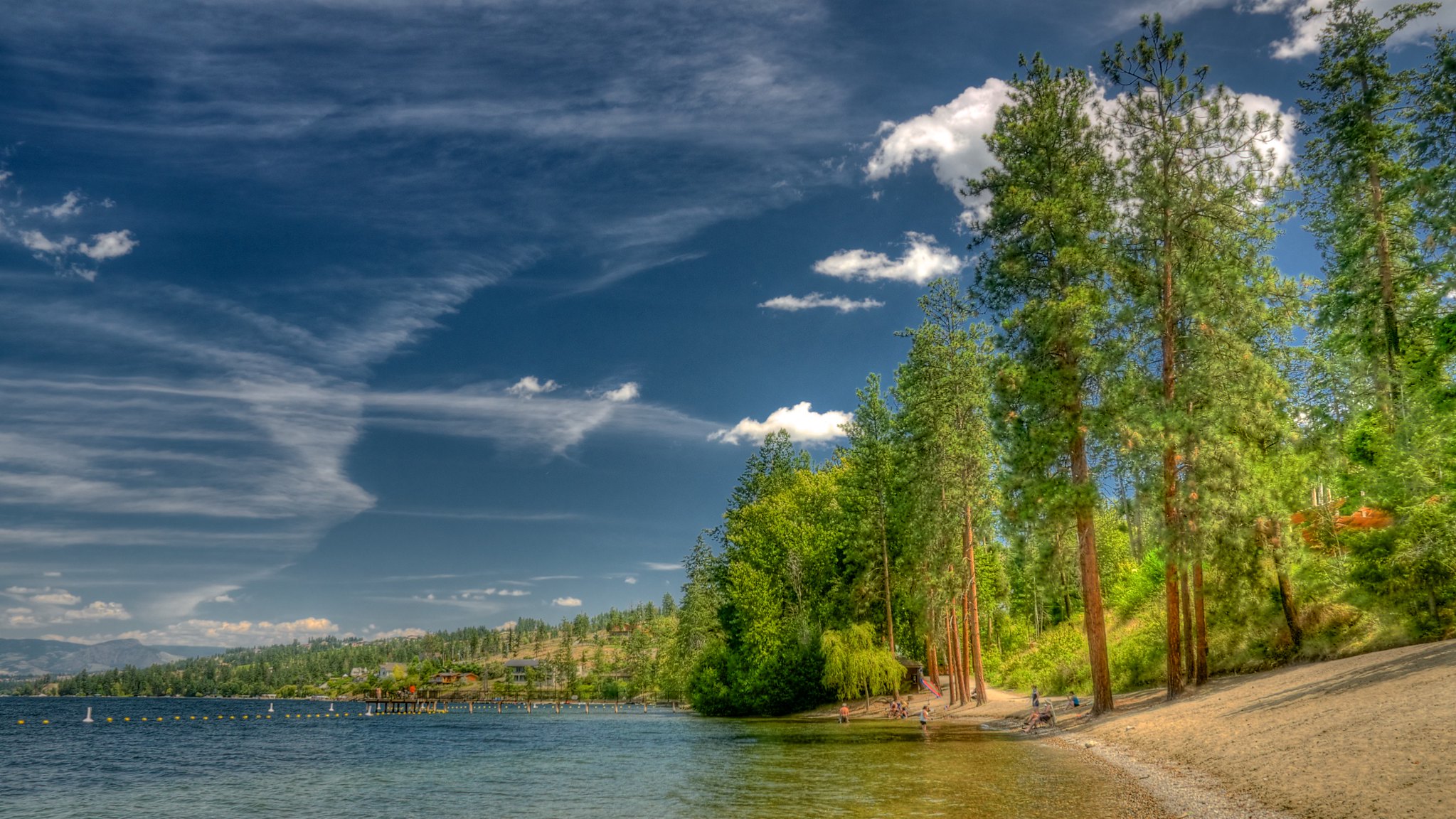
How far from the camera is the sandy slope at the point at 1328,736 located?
1096 centimetres

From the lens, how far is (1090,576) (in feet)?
89.2

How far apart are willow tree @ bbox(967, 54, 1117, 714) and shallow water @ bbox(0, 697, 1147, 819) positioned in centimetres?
805

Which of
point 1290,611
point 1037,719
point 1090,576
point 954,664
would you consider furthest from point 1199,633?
point 954,664

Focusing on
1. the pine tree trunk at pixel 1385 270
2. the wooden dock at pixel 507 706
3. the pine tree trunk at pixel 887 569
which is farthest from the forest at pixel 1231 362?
the wooden dock at pixel 507 706

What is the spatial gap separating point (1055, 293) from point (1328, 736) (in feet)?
53.6

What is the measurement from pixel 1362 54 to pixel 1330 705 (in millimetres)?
20769

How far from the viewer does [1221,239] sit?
2509cm

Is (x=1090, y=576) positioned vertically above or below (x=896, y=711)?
above

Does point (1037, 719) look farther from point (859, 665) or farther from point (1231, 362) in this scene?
point (859, 665)

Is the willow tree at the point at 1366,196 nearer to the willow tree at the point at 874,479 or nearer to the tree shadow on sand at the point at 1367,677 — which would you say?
the tree shadow on sand at the point at 1367,677

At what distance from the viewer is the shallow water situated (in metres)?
18.2

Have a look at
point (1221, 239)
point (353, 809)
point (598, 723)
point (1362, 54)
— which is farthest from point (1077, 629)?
point (598, 723)

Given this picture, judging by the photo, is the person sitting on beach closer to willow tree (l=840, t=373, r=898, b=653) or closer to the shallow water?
the shallow water

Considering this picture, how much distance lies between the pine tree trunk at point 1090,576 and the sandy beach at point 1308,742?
8.66 feet
